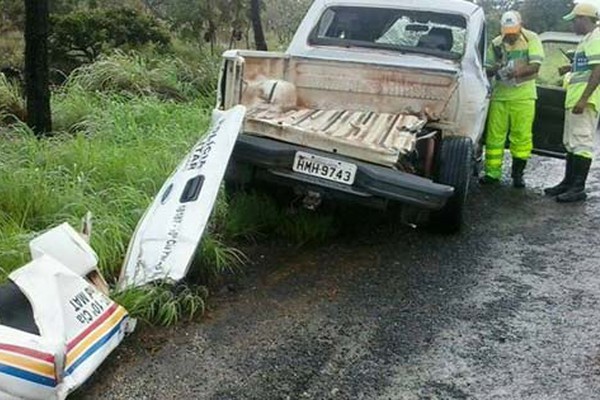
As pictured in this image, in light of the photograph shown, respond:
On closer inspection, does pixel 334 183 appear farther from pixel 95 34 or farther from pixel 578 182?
pixel 95 34

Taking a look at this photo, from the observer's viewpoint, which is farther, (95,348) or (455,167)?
(455,167)

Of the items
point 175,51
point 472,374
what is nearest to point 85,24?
point 175,51

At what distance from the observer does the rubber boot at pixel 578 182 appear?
665cm

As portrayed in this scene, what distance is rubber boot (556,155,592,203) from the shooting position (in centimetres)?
665

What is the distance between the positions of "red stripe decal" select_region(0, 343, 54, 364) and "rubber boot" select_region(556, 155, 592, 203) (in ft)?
16.9

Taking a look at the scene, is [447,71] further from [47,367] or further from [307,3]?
[307,3]

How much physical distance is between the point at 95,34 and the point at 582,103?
6.32 m

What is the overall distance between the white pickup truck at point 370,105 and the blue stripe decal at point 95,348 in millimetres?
1578

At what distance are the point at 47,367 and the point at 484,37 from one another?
16.4 feet

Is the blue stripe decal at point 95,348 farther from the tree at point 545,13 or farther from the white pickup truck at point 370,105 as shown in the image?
the tree at point 545,13

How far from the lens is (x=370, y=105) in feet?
18.4

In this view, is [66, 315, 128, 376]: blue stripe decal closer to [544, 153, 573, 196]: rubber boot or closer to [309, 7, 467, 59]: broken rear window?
[309, 7, 467, 59]: broken rear window

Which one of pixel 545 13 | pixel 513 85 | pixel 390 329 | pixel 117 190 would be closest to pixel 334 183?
pixel 390 329

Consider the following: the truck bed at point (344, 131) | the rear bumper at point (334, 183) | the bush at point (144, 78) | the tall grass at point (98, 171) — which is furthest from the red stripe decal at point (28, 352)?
the bush at point (144, 78)
